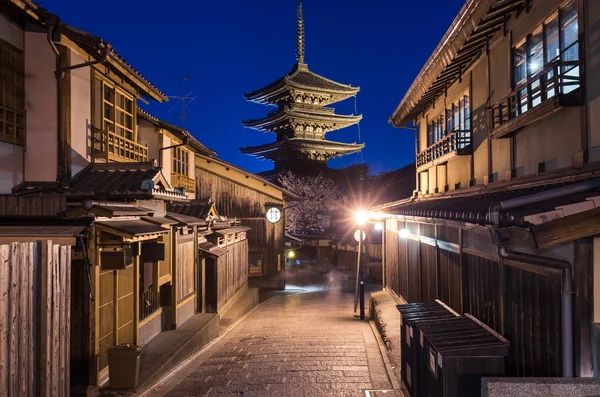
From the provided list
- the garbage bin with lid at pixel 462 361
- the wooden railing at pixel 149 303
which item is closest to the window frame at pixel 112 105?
the wooden railing at pixel 149 303

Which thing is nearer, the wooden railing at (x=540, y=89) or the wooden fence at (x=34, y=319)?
the wooden fence at (x=34, y=319)

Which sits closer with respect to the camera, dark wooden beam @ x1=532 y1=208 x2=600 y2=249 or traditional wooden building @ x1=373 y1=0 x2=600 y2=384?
dark wooden beam @ x1=532 y1=208 x2=600 y2=249

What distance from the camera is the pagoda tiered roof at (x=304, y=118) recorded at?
1833 inches

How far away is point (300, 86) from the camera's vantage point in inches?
→ 1802

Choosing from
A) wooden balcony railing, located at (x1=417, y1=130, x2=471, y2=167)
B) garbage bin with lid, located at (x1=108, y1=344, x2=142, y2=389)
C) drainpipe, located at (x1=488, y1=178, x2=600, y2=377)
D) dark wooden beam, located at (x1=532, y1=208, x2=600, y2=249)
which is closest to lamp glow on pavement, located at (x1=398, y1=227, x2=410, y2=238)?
wooden balcony railing, located at (x1=417, y1=130, x2=471, y2=167)

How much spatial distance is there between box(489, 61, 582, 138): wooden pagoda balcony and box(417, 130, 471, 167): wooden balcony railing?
6.47ft

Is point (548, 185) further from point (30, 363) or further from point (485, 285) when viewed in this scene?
point (30, 363)

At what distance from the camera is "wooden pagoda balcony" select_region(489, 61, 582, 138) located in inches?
243

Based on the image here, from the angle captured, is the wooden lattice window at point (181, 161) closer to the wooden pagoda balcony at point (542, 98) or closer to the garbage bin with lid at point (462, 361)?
the wooden pagoda balcony at point (542, 98)

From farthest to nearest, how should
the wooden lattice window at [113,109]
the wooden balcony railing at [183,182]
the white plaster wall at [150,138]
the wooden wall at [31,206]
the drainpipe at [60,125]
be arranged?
the wooden balcony railing at [183,182]
the white plaster wall at [150,138]
the wooden lattice window at [113,109]
the drainpipe at [60,125]
the wooden wall at [31,206]

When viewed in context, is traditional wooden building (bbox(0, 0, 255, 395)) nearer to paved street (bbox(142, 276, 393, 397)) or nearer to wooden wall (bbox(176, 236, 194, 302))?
wooden wall (bbox(176, 236, 194, 302))

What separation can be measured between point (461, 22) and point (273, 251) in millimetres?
20825

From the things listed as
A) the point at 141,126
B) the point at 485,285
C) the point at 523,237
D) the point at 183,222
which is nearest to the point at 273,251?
the point at 141,126

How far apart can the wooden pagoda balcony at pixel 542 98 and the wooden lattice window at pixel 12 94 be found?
9.83m
